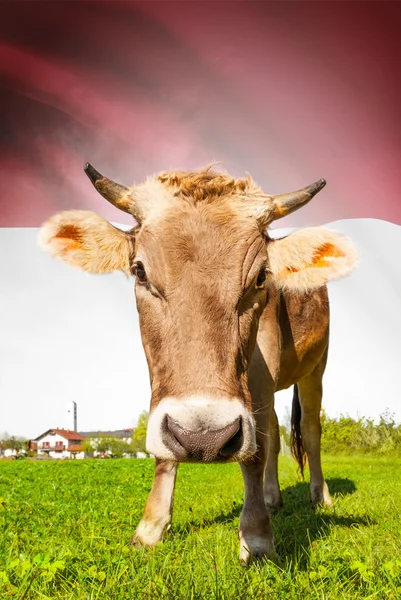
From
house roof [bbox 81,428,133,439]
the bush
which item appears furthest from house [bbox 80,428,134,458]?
the bush

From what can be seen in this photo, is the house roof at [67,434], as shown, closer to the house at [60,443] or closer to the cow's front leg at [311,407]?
the house at [60,443]

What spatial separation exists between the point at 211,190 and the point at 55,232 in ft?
4.26

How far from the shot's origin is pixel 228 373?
3.51 metres

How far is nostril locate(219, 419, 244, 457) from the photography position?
3.18 meters

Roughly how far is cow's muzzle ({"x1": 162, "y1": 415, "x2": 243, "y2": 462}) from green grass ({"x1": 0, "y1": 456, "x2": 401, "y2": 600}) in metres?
0.66

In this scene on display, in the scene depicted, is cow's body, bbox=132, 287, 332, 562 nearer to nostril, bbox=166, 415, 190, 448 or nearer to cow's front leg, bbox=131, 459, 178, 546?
cow's front leg, bbox=131, 459, 178, 546

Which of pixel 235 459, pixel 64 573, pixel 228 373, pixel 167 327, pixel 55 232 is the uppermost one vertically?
pixel 55 232

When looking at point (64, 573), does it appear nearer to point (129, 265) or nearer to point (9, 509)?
point (129, 265)

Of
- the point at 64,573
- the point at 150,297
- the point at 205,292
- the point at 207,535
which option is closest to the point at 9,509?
the point at 207,535

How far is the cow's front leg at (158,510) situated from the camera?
487 centimetres

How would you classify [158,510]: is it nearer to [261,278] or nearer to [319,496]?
[261,278]

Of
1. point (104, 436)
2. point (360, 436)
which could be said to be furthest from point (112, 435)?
point (360, 436)

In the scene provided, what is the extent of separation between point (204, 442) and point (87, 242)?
7.51 ft

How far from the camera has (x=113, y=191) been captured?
4.68 meters
